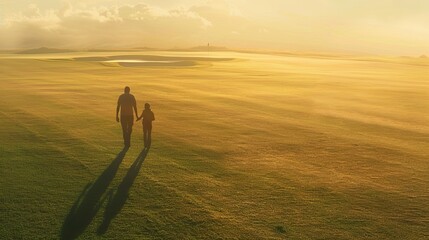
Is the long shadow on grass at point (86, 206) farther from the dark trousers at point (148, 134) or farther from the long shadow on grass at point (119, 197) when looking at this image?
the dark trousers at point (148, 134)

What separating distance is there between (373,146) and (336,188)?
5889 mm

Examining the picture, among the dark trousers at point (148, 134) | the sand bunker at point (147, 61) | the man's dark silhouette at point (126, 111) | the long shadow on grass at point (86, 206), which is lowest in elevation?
the long shadow on grass at point (86, 206)

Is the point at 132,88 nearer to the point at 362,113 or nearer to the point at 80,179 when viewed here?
the point at 362,113

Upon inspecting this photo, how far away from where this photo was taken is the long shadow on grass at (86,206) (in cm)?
895

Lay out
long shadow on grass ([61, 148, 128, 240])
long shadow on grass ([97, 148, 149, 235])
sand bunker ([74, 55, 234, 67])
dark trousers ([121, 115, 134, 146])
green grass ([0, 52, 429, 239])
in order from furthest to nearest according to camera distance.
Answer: sand bunker ([74, 55, 234, 67]) → dark trousers ([121, 115, 134, 146]) → long shadow on grass ([97, 148, 149, 235]) → green grass ([0, 52, 429, 239]) → long shadow on grass ([61, 148, 128, 240])

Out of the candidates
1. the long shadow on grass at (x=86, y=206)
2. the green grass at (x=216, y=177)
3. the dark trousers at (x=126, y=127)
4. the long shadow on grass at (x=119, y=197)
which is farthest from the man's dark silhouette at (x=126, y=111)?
the long shadow on grass at (x=86, y=206)

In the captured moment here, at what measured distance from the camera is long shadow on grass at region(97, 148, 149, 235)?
9.33m

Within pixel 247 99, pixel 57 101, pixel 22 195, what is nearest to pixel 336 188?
pixel 22 195

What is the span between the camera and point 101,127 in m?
19.2

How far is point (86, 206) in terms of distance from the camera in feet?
33.3

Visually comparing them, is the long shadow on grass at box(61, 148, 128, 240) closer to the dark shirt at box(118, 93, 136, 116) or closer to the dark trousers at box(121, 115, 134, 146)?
the dark trousers at box(121, 115, 134, 146)

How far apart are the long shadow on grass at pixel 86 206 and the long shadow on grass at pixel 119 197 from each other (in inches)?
11.3

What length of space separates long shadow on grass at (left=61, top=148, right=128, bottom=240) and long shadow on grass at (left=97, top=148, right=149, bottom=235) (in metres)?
0.29

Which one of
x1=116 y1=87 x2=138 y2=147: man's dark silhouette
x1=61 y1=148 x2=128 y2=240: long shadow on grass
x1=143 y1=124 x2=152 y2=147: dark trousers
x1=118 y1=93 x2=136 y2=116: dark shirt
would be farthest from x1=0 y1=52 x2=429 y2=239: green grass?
x1=118 y1=93 x2=136 y2=116: dark shirt
